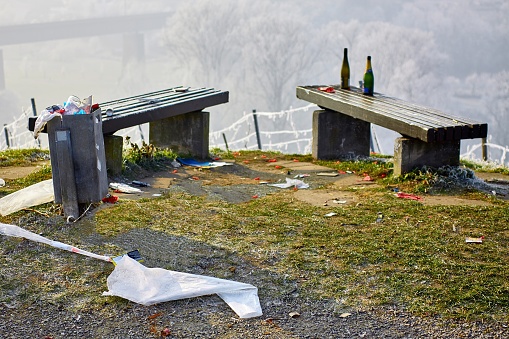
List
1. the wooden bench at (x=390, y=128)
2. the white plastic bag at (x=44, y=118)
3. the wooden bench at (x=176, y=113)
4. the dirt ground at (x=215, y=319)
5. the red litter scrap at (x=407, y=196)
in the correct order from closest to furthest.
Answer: the dirt ground at (x=215, y=319)
the white plastic bag at (x=44, y=118)
the red litter scrap at (x=407, y=196)
the wooden bench at (x=390, y=128)
the wooden bench at (x=176, y=113)

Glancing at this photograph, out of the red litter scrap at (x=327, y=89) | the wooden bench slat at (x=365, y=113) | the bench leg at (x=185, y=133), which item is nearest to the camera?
the wooden bench slat at (x=365, y=113)

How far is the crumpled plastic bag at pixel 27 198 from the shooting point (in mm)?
5938

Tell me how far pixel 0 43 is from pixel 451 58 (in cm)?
3372

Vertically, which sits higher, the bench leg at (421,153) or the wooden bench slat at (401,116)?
the wooden bench slat at (401,116)

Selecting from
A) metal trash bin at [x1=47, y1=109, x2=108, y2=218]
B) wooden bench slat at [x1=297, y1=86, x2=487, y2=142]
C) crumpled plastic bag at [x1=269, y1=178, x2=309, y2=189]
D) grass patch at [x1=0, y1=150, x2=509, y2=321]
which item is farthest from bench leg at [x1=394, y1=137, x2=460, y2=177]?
metal trash bin at [x1=47, y1=109, x2=108, y2=218]

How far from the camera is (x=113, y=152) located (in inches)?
301

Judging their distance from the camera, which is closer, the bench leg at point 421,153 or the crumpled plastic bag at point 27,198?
the crumpled plastic bag at point 27,198

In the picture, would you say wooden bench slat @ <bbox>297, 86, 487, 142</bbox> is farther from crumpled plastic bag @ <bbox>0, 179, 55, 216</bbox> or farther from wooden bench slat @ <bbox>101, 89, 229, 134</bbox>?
crumpled plastic bag @ <bbox>0, 179, 55, 216</bbox>

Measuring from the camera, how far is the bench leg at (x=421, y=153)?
766cm

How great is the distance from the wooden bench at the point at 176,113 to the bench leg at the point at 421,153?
2.98 m

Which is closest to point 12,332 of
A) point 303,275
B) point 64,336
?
point 64,336

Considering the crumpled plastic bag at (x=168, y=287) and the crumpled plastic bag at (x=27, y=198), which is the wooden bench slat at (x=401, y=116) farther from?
the crumpled plastic bag at (x=27, y=198)

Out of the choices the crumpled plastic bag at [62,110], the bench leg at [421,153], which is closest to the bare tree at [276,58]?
the bench leg at [421,153]

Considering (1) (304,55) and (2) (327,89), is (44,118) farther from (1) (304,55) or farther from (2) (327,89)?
(1) (304,55)
